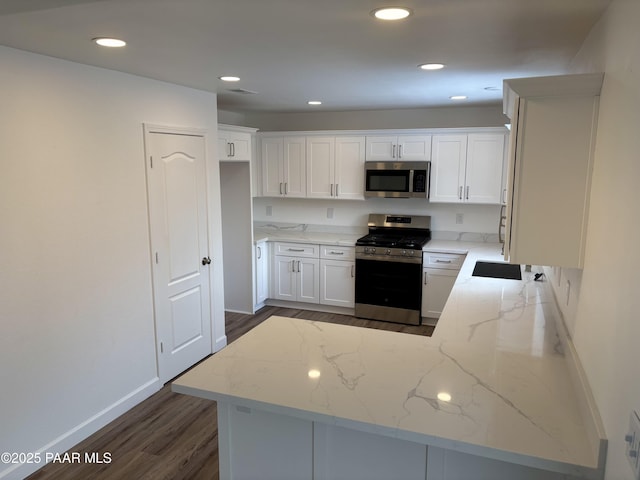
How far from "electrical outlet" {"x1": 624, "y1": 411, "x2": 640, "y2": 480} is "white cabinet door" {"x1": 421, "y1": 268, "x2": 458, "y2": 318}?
3724 millimetres

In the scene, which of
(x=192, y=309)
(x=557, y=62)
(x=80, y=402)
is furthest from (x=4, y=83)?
(x=557, y=62)

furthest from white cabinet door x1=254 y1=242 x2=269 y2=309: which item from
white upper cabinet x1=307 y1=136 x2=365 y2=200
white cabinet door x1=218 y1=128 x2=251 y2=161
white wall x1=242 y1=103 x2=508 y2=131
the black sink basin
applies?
the black sink basin

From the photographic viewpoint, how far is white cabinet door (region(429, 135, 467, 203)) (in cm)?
483

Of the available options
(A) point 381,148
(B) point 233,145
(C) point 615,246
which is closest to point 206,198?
(B) point 233,145

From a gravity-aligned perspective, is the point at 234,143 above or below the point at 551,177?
above

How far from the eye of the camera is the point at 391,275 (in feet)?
16.4

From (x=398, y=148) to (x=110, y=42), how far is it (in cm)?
337

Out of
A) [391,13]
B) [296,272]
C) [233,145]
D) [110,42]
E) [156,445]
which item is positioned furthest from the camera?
[296,272]

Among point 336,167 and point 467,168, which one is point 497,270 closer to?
point 467,168

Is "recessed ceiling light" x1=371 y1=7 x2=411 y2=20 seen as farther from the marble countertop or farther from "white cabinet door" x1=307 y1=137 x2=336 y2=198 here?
"white cabinet door" x1=307 y1=137 x2=336 y2=198

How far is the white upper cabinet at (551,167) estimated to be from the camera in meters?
1.73

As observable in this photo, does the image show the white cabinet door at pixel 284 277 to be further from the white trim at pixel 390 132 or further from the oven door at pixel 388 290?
the white trim at pixel 390 132

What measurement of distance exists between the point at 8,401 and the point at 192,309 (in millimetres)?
1600

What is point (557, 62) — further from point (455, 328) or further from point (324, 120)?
point (324, 120)
